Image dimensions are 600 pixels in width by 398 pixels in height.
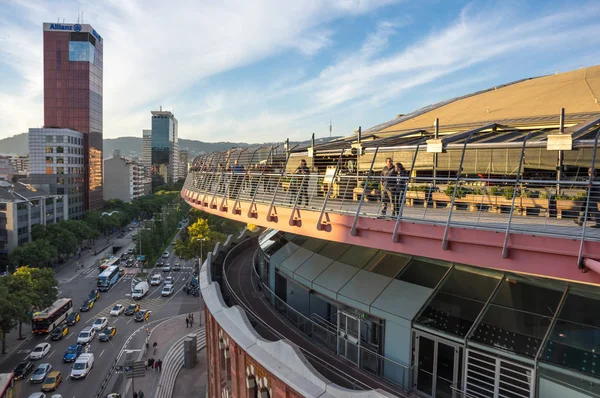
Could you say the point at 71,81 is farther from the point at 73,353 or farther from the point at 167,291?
the point at 73,353

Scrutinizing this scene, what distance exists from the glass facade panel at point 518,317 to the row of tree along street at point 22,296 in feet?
120

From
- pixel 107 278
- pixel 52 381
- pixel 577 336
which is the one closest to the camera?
pixel 577 336

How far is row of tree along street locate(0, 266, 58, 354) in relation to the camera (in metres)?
32.3

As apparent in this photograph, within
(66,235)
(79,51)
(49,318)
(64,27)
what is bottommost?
(49,318)

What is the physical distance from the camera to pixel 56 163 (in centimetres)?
7956

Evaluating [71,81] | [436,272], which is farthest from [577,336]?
[71,81]

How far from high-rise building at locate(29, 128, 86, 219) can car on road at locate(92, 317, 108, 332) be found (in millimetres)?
45774

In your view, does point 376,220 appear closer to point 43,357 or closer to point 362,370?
point 362,370

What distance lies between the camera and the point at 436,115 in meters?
21.6

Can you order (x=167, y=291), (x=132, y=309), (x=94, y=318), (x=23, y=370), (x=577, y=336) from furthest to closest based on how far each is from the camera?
(x=167, y=291), (x=132, y=309), (x=94, y=318), (x=23, y=370), (x=577, y=336)

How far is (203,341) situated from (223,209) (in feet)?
92.5

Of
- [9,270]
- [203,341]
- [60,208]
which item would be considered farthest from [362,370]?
[60,208]

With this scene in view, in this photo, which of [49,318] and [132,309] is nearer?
[49,318]

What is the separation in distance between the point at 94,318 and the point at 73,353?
33.3ft
